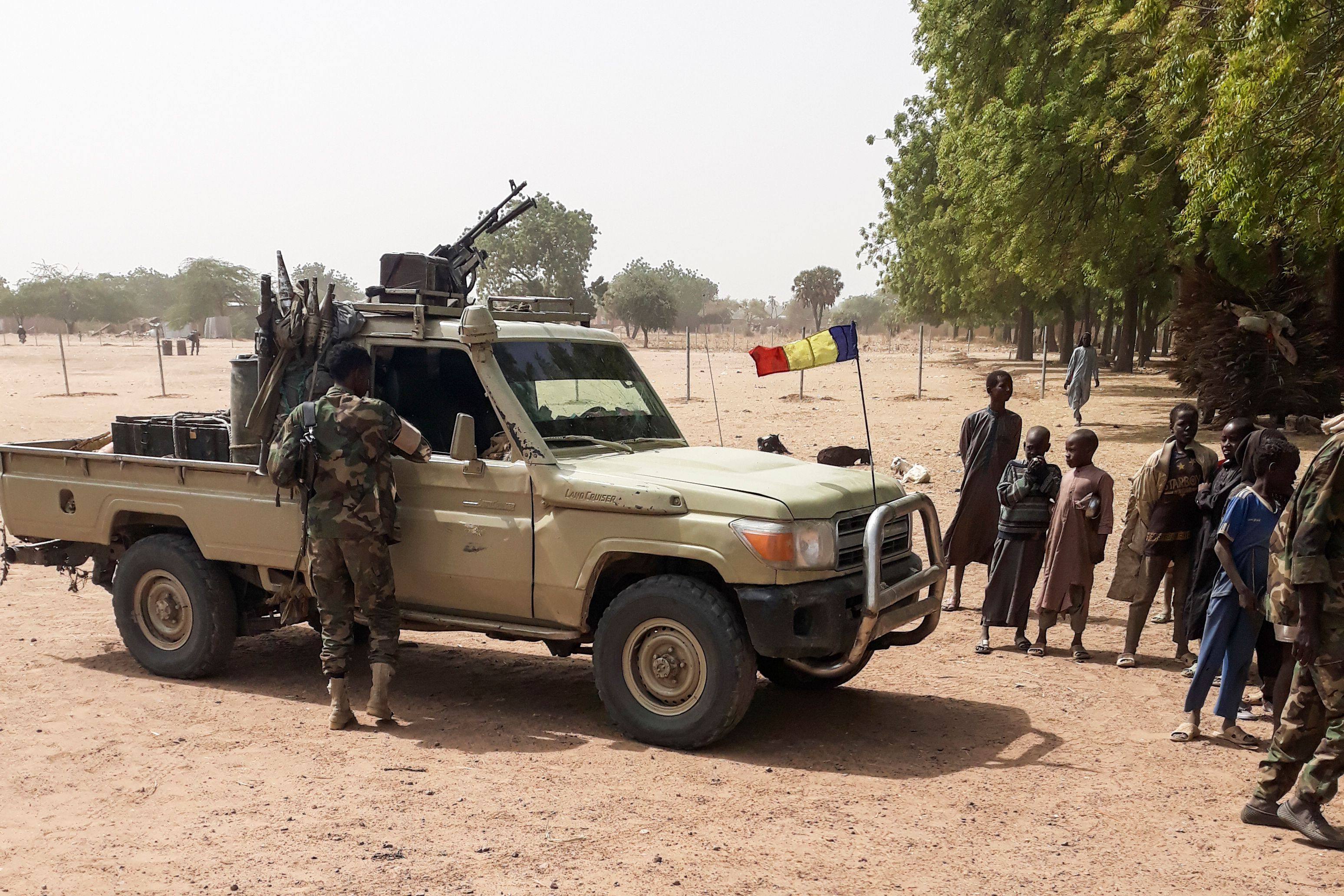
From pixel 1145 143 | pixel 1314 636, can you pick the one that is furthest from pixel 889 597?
pixel 1145 143

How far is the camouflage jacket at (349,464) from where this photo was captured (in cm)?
617

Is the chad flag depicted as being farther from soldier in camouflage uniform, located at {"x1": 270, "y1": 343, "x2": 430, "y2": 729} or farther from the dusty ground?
soldier in camouflage uniform, located at {"x1": 270, "y1": 343, "x2": 430, "y2": 729}

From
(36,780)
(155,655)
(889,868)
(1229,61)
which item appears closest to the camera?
(889,868)

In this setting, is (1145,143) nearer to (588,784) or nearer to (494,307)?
(494,307)

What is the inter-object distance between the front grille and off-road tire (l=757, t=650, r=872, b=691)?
3.27 feet

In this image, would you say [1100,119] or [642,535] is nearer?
[642,535]

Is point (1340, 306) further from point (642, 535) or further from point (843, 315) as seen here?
point (843, 315)

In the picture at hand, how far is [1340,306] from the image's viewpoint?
71.6 ft

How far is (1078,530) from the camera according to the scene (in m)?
7.64

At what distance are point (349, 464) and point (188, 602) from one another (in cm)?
184

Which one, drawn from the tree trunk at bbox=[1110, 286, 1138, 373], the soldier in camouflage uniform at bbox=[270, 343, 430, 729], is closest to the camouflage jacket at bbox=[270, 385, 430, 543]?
the soldier in camouflage uniform at bbox=[270, 343, 430, 729]

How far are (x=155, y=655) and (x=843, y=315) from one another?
15634 centimetres

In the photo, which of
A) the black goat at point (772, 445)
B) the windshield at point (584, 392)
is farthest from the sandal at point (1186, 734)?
the black goat at point (772, 445)

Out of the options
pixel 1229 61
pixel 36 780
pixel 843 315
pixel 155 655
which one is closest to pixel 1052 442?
pixel 1229 61
